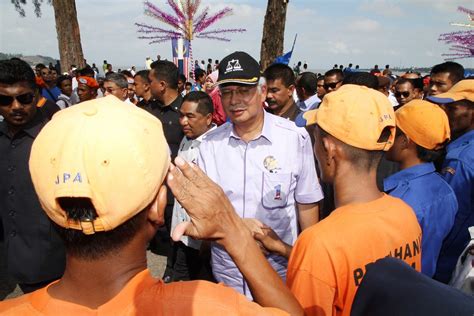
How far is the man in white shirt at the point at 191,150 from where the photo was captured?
3.72 meters

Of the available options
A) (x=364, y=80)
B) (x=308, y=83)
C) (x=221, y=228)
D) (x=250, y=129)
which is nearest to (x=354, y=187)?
(x=221, y=228)

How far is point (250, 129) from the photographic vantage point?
2.58m

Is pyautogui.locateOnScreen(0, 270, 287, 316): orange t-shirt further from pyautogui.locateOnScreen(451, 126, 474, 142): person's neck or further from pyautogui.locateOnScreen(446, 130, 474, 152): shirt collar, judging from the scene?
pyautogui.locateOnScreen(451, 126, 474, 142): person's neck

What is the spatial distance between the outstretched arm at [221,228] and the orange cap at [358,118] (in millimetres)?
693

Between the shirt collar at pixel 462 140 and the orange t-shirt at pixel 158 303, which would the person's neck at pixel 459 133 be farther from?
the orange t-shirt at pixel 158 303

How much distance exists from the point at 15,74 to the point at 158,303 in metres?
2.45

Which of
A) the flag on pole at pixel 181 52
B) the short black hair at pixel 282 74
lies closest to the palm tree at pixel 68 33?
the flag on pole at pixel 181 52

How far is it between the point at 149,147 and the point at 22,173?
1.94m

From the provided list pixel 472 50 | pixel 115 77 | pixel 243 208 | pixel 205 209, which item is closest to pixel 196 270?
pixel 243 208

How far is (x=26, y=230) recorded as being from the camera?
243 cm

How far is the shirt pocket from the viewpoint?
244 centimetres

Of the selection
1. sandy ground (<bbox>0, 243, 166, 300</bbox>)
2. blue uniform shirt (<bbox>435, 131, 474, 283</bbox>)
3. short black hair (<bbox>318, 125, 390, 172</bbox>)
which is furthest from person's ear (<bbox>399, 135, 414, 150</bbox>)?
sandy ground (<bbox>0, 243, 166, 300</bbox>)

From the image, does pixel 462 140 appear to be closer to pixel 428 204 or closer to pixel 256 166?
pixel 428 204

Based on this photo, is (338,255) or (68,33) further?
(68,33)
